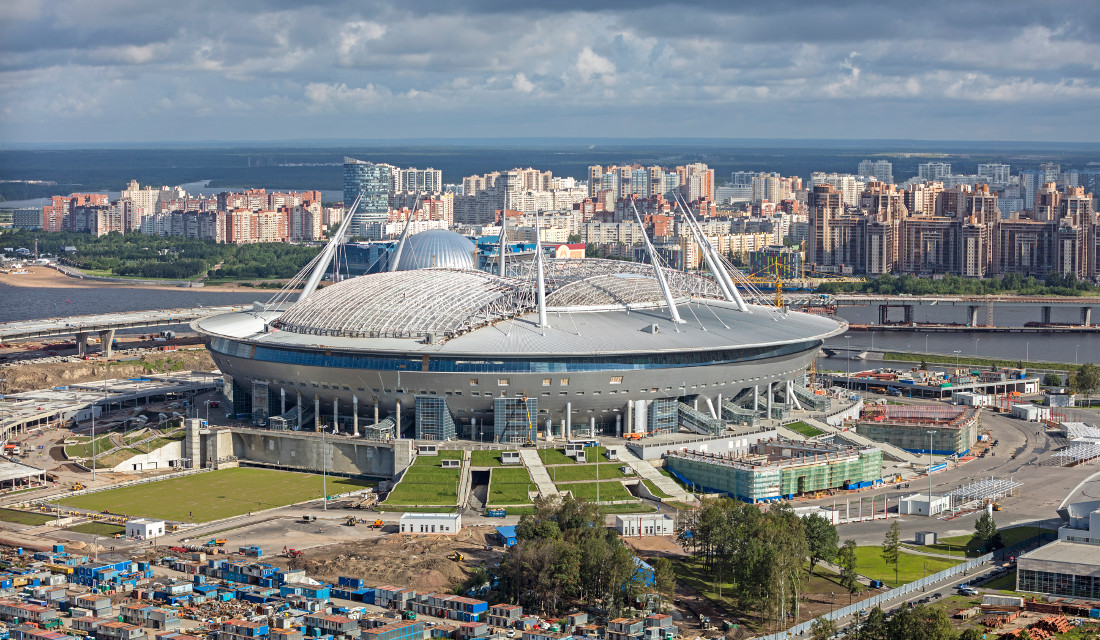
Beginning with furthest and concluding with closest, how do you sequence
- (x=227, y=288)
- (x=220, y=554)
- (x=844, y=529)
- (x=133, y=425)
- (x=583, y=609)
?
(x=227, y=288) < (x=133, y=425) < (x=844, y=529) < (x=220, y=554) < (x=583, y=609)

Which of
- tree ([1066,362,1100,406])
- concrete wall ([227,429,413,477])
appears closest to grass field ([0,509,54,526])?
concrete wall ([227,429,413,477])

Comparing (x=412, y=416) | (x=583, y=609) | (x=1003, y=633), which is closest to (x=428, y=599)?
(x=583, y=609)

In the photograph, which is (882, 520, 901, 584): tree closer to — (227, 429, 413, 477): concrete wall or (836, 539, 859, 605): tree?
(836, 539, 859, 605): tree

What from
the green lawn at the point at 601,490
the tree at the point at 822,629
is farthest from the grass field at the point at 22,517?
the tree at the point at 822,629

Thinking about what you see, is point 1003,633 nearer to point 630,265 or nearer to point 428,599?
point 428,599

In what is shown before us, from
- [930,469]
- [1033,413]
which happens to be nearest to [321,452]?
[930,469]

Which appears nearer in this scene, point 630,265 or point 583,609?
point 583,609
